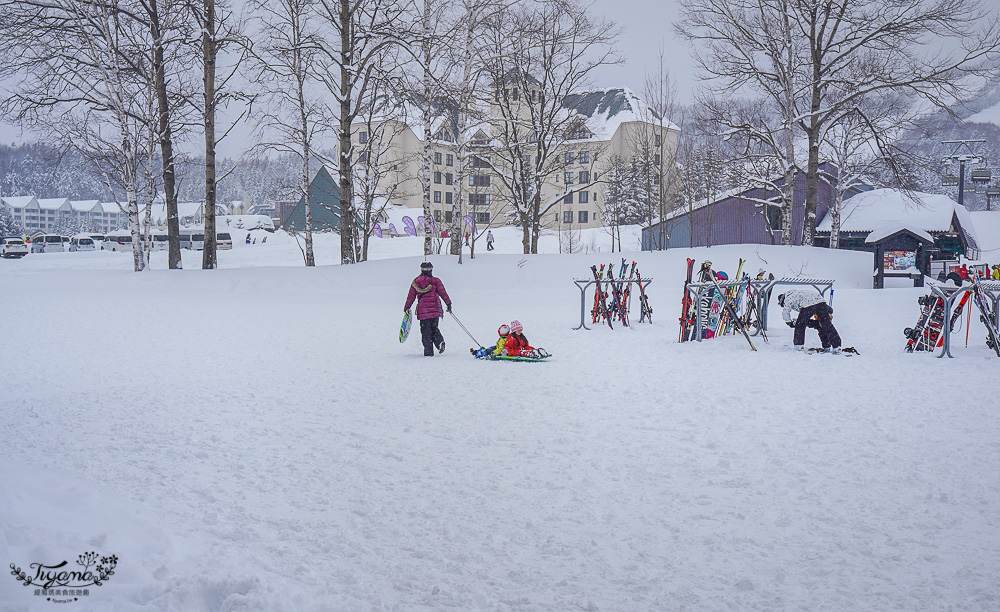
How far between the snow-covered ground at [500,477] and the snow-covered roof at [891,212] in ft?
83.2

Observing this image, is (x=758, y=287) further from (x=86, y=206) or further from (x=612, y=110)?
(x=86, y=206)

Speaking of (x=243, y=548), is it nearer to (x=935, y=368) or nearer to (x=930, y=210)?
(x=935, y=368)

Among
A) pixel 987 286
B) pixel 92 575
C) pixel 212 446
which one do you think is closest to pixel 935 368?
pixel 987 286

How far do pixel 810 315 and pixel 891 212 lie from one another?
27.9 meters

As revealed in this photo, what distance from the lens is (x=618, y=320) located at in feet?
50.9

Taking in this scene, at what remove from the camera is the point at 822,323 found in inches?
419

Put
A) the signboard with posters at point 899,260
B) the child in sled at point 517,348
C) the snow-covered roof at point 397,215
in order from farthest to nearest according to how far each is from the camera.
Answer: the snow-covered roof at point 397,215
the signboard with posters at point 899,260
the child in sled at point 517,348

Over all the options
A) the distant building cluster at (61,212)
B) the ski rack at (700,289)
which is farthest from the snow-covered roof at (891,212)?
the distant building cluster at (61,212)

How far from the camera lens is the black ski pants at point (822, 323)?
1056 cm

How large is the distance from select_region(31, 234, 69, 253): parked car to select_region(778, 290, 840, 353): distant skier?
52667mm

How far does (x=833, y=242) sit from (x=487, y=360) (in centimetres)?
2494

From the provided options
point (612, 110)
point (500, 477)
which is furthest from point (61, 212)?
point (500, 477)

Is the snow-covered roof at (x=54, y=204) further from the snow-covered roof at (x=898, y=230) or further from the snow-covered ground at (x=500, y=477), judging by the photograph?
the snow-covered roof at (x=898, y=230)

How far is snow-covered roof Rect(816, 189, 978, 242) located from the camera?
3119 cm
